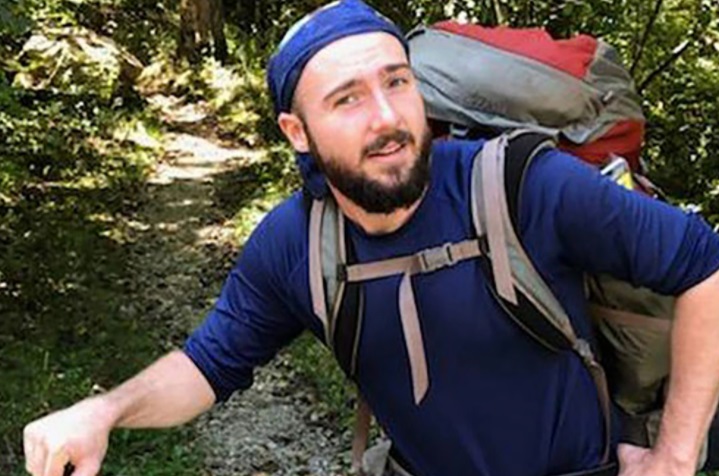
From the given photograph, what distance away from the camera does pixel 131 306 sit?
8609 millimetres

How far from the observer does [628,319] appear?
2205 mm

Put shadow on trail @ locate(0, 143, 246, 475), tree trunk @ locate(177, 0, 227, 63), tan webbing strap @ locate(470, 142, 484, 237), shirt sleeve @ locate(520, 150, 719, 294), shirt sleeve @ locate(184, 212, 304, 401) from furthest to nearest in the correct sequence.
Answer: tree trunk @ locate(177, 0, 227, 63), shadow on trail @ locate(0, 143, 246, 475), shirt sleeve @ locate(184, 212, 304, 401), tan webbing strap @ locate(470, 142, 484, 237), shirt sleeve @ locate(520, 150, 719, 294)

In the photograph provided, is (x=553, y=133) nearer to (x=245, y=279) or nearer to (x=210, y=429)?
(x=245, y=279)

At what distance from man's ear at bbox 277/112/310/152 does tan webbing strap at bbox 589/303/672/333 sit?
2.26 ft

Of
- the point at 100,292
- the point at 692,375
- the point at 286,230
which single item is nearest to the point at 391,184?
the point at 286,230

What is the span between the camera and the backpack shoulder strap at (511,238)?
79.7 inches

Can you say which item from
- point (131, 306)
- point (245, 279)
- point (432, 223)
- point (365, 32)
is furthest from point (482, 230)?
point (131, 306)

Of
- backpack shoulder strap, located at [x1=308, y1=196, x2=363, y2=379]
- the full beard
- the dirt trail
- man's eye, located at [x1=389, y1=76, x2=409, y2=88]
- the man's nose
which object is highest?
man's eye, located at [x1=389, y1=76, x2=409, y2=88]

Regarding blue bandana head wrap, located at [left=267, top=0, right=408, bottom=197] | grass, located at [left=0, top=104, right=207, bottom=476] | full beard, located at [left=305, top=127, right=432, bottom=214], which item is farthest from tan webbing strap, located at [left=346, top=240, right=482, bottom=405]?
grass, located at [left=0, top=104, right=207, bottom=476]

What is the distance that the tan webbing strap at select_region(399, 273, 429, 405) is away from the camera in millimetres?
2100

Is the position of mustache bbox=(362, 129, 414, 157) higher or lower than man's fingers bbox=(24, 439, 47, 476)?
higher

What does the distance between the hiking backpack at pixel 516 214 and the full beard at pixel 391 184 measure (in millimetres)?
103

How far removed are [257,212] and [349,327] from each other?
856 centimetres

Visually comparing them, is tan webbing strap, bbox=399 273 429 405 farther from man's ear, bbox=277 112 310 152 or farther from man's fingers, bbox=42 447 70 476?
man's fingers, bbox=42 447 70 476
